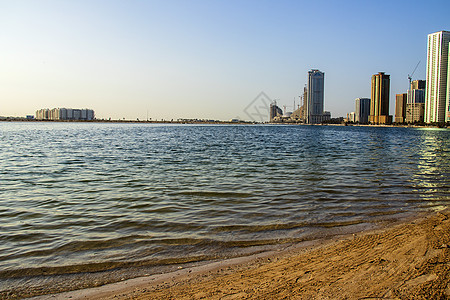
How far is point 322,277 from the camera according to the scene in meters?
4.64

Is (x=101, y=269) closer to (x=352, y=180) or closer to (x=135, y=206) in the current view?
(x=135, y=206)

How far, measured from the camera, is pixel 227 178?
14906 millimetres

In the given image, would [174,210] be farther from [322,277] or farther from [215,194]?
[322,277]

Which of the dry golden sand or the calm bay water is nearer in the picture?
the dry golden sand

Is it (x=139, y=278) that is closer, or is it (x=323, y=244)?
(x=139, y=278)

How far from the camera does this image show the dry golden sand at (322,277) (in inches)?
164

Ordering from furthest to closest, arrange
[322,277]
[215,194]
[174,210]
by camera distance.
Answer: [215,194] < [174,210] < [322,277]

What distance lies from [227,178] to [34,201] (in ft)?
25.7

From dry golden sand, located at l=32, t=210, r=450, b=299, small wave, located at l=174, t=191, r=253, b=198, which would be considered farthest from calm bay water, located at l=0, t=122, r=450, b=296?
dry golden sand, located at l=32, t=210, r=450, b=299

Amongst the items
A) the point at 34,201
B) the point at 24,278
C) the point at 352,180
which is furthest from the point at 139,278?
the point at 352,180

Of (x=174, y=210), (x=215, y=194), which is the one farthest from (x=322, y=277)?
(x=215, y=194)

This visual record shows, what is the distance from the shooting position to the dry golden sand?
164 inches

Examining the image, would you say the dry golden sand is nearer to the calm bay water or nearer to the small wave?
the calm bay water

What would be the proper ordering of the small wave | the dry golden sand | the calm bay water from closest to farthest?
1. the dry golden sand
2. the calm bay water
3. the small wave
